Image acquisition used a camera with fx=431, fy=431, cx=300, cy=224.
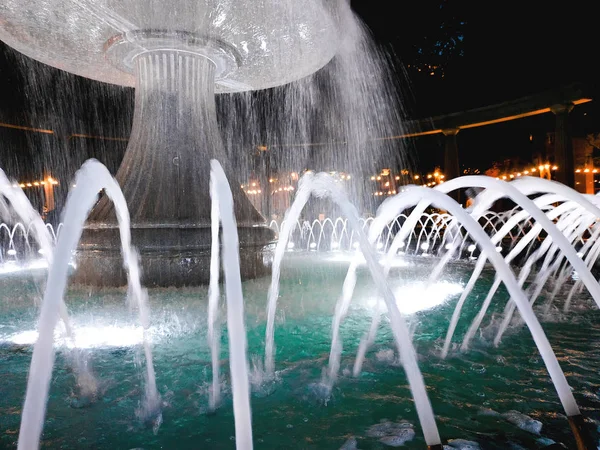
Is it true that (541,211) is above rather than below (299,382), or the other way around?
above

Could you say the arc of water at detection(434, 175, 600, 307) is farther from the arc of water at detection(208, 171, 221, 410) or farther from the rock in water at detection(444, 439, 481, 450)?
the arc of water at detection(208, 171, 221, 410)

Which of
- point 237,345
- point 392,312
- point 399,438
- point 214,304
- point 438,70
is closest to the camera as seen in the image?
point 237,345

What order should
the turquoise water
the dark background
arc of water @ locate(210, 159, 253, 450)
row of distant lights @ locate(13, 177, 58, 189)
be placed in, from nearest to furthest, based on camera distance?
1. arc of water @ locate(210, 159, 253, 450)
2. the turquoise water
3. the dark background
4. row of distant lights @ locate(13, 177, 58, 189)

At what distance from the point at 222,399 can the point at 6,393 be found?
1.58 m

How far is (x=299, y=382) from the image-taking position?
3242 millimetres

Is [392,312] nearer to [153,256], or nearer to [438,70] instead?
[153,256]

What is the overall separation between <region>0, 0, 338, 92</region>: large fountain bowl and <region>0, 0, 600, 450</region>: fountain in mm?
38

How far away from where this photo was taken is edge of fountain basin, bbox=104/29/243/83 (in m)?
7.11

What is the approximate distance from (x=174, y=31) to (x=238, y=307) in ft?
20.4

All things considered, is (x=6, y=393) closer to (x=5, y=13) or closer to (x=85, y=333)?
(x=85, y=333)

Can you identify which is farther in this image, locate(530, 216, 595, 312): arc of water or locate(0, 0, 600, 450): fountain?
locate(530, 216, 595, 312): arc of water

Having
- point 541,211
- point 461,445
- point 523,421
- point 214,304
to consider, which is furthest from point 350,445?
point 214,304

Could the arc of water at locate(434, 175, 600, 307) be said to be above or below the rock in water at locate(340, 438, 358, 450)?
above

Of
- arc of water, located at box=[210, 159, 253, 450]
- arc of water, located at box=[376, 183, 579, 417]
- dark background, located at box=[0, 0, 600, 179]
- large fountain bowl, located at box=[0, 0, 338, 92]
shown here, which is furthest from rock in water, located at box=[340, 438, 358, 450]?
dark background, located at box=[0, 0, 600, 179]
